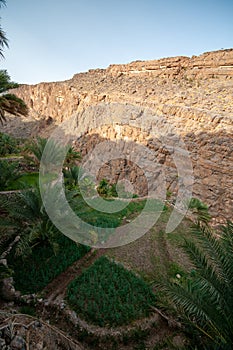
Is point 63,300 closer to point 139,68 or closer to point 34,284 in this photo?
point 34,284

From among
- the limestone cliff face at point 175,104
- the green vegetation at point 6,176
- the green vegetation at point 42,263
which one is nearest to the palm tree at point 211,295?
the green vegetation at point 42,263

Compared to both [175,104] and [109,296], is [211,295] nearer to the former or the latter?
[109,296]

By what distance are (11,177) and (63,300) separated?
5.69 metres

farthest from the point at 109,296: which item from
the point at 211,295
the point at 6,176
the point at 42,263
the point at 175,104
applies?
the point at 175,104

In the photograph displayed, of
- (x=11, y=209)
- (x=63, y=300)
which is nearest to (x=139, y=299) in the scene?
(x=63, y=300)

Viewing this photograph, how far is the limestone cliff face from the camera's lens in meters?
11.8

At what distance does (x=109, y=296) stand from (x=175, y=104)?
13.4m

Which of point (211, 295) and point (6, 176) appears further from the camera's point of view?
point (6, 176)

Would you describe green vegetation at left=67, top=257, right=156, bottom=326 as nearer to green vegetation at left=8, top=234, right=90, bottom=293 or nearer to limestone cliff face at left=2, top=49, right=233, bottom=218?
green vegetation at left=8, top=234, right=90, bottom=293

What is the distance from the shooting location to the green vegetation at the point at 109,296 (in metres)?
4.11

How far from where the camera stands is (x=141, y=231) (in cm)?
727

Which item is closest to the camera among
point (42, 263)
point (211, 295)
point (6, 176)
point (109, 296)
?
point (211, 295)

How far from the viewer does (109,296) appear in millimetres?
4500

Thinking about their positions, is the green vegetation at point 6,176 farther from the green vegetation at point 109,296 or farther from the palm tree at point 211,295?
the palm tree at point 211,295
